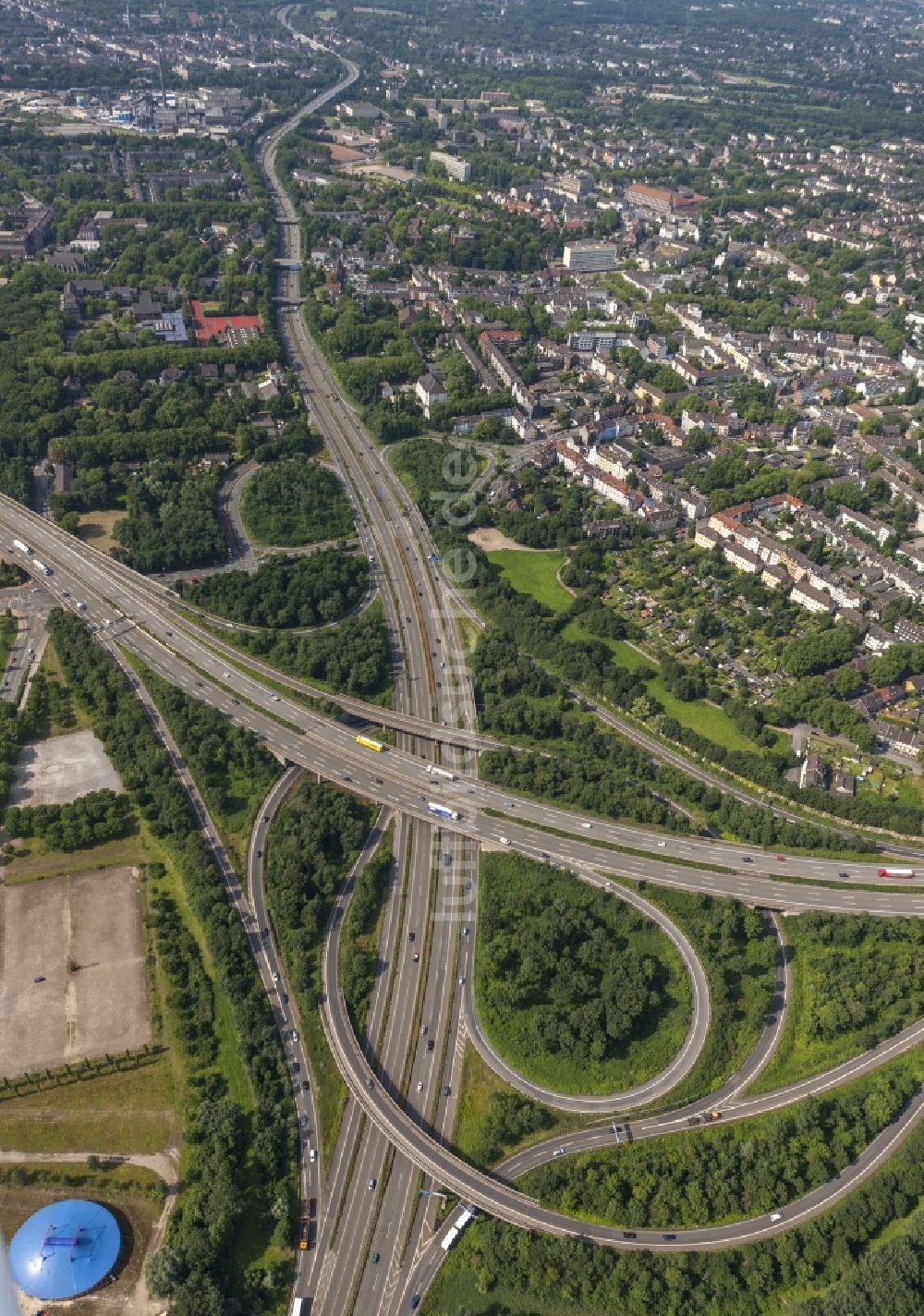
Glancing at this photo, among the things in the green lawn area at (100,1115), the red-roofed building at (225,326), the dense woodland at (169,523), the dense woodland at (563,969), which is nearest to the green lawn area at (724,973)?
the dense woodland at (563,969)

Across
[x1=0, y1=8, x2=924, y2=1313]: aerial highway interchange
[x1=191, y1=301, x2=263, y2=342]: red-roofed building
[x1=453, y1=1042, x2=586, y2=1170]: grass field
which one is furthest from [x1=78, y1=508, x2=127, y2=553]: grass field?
[x1=453, y1=1042, x2=586, y2=1170]: grass field

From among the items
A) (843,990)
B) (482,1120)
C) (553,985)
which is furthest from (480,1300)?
(843,990)

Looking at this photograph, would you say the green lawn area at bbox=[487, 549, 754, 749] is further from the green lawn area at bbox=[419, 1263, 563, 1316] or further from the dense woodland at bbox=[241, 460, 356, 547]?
the green lawn area at bbox=[419, 1263, 563, 1316]

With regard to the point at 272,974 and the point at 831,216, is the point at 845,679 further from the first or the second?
the point at 831,216

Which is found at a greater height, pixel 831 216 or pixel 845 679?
pixel 831 216

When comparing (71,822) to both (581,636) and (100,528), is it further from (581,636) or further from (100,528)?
(581,636)

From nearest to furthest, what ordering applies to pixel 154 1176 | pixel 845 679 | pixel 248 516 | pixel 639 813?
1. pixel 154 1176
2. pixel 639 813
3. pixel 845 679
4. pixel 248 516

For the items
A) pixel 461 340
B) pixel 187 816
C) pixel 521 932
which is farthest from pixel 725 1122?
pixel 461 340
